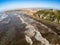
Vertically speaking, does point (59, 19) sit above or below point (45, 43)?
below

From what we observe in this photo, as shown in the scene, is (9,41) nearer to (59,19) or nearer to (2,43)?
(2,43)

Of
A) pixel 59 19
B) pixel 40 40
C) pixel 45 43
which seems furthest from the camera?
pixel 59 19

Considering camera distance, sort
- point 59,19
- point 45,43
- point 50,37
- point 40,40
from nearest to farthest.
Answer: point 45,43
point 40,40
point 50,37
point 59,19

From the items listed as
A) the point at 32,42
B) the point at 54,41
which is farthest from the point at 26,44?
the point at 54,41

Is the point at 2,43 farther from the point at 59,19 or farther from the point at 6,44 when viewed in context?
the point at 59,19

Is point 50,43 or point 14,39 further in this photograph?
point 14,39

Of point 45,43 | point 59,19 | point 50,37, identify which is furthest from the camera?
point 59,19

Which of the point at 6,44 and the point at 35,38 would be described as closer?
the point at 6,44

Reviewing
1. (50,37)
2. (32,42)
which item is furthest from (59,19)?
(32,42)

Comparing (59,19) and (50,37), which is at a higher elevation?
(50,37)
